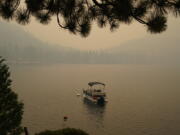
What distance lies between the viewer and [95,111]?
65.1 m

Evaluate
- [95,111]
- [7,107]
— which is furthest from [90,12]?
[95,111]

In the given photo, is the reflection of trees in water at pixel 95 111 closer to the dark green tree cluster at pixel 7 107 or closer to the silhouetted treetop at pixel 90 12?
the dark green tree cluster at pixel 7 107

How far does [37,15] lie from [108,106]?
6256cm

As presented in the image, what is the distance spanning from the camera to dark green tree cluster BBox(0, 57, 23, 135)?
18.8 meters

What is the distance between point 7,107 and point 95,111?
47.2 meters

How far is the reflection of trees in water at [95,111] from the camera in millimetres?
57391

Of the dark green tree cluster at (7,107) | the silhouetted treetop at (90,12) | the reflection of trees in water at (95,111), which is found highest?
the silhouetted treetop at (90,12)

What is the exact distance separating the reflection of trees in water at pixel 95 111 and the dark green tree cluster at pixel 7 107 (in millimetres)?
34557

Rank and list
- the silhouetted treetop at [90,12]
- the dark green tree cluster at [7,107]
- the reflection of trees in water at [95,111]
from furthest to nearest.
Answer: the reflection of trees in water at [95,111] → the dark green tree cluster at [7,107] → the silhouetted treetop at [90,12]

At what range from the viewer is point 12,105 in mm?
19047

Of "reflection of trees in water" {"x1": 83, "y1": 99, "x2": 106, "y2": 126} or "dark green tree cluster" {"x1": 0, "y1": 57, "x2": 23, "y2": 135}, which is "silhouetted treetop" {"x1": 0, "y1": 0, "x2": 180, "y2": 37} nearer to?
"dark green tree cluster" {"x1": 0, "y1": 57, "x2": 23, "y2": 135}

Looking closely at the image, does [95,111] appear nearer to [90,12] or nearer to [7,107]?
[7,107]

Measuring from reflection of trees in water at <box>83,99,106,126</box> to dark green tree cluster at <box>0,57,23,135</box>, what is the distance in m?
34.6

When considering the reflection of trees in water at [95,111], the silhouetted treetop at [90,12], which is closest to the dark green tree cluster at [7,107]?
the silhouetted treetop at [90,12]
